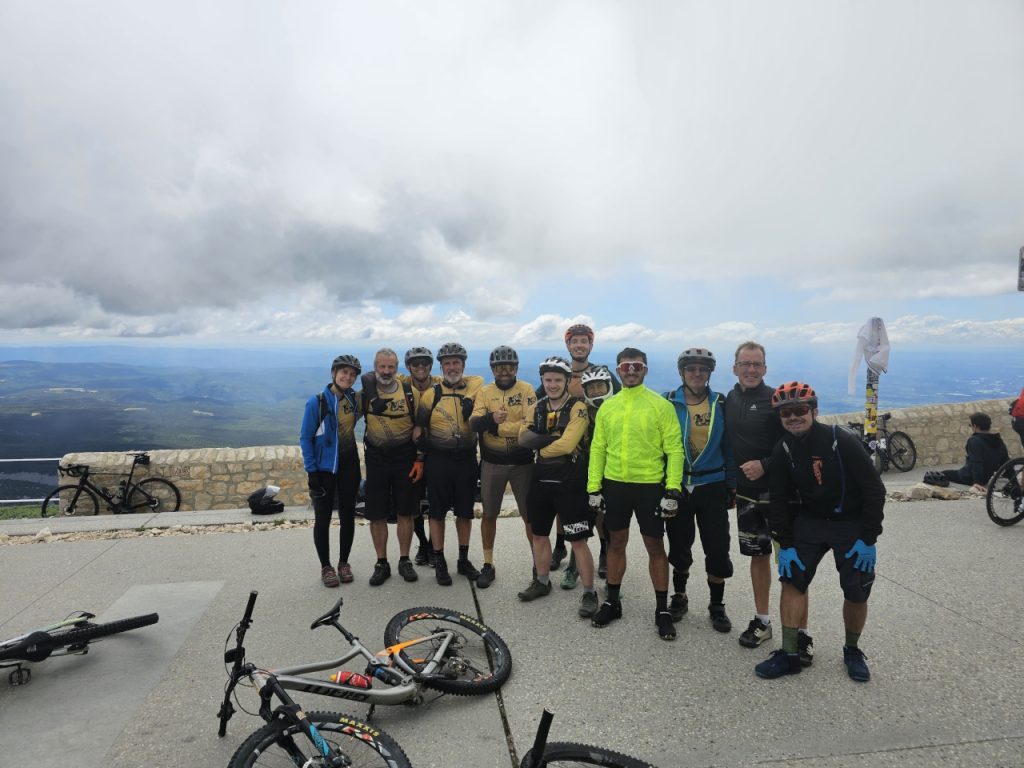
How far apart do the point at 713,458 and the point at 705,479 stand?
0.59ft

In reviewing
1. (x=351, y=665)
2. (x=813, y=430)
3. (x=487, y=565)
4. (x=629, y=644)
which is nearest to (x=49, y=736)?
(x=351, y=665)

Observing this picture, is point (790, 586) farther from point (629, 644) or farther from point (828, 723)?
point (629, 644)

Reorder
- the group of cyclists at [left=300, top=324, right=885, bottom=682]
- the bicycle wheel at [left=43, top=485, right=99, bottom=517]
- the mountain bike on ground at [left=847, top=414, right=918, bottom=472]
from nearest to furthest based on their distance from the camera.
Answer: the group of cyclists at [left=300, top=324, right=885, bottom=682]
the bicycle wheel at [left=43, top=485, right=99, bottom=517]
the mountain bike on ground at [left=847, top=414, right=918, bottom=472]

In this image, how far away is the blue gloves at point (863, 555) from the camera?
347cm

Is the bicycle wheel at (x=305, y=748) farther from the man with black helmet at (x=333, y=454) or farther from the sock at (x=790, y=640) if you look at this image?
the man with black helmet at (x=333, y=454)

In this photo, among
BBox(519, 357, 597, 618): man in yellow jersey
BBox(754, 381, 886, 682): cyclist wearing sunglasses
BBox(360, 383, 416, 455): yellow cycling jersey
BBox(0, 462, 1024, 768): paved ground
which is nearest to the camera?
BBox(0, 462, 1024, 768): paved ground

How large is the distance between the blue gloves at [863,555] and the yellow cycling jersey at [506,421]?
2.69 meters

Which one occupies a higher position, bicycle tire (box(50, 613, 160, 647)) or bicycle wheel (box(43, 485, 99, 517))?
bicycle tire (box(50, 613, 160, 647))

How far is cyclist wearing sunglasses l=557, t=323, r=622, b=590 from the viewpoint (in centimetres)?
509

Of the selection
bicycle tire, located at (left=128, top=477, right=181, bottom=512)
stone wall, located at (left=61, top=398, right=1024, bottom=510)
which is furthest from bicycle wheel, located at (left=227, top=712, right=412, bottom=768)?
bicycle tire, located at (left=128, top=477, right=181, bottom=512)

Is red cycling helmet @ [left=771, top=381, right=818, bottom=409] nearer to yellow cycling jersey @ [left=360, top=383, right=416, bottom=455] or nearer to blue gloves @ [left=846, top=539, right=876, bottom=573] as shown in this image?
blue gloves @ [left=846, top=539, right=876, bottom=573]

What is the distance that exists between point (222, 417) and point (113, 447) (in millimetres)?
78377

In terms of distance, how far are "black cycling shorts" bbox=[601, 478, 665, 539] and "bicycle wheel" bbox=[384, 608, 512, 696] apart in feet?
4.22

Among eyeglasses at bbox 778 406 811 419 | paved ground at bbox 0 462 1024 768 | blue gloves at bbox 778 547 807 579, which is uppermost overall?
eyeglasses at bbox 778 406 811 419
